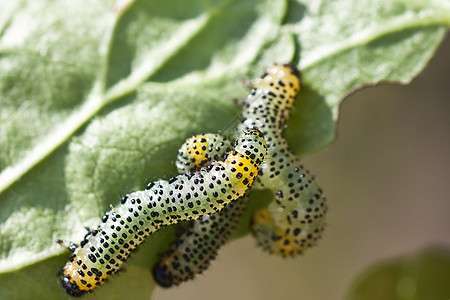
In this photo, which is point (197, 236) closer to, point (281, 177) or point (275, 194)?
point (275, 194)

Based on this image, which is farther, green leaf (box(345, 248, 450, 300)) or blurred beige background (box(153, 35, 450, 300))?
blurred beige background (box(153, 35, 450, 300))

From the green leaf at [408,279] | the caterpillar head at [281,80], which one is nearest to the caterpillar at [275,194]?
the caterpillar head at [281,80]

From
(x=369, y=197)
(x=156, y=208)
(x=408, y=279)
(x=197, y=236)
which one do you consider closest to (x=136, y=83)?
(x=156, y=208)

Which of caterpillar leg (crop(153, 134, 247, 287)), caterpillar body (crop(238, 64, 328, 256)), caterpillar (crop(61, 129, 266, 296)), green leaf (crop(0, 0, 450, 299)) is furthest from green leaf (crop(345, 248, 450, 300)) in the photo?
caterpillar (crop(61, 129, 266, 296))

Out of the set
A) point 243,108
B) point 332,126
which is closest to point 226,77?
point 243,108

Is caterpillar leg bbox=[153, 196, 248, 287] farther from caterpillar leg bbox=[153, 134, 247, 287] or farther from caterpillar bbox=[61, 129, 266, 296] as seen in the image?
caterpillar bbox=[61, 129, 266, 296]

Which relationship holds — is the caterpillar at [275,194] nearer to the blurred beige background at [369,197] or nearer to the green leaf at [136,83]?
the green leaf at [136,83]

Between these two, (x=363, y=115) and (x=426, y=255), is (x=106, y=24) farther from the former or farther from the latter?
(x=363, y=115)
